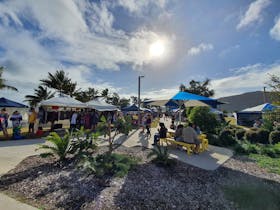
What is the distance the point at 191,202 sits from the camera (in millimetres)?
3297

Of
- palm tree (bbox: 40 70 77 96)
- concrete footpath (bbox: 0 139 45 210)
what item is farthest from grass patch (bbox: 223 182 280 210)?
palm tree (bbox: 40 70 77 96)

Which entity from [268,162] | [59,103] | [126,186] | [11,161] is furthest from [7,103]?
[268,162]

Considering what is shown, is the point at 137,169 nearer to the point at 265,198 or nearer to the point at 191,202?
the point at 191,202

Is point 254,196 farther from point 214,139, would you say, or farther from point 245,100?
point 245,100

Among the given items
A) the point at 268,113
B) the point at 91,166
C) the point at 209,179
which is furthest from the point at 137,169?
the point at 268,113

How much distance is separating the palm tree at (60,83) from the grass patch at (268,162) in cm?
2474

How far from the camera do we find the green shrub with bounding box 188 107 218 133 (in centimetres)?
921

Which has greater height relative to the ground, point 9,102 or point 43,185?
point 9,102

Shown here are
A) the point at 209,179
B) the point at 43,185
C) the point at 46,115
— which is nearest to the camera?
the point at 43,185

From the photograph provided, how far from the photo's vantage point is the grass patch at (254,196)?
3322 mm

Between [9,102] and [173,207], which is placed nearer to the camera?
[173,207]

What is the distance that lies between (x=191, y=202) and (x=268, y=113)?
265 inches

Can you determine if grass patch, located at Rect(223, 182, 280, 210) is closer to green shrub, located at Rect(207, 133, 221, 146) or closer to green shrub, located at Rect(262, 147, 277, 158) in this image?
green shrub, located at Rect(262, 147, 277, 158)

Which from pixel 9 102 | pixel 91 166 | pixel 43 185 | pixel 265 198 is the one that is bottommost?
pixel 265 198
